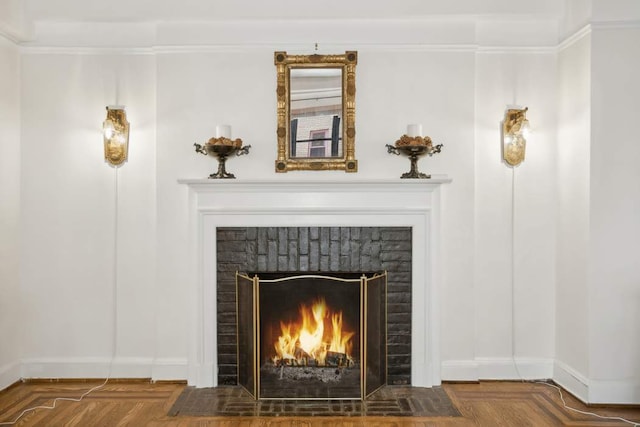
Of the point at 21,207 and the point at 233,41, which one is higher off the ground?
the point at 233,41

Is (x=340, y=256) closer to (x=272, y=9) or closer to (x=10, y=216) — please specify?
(x=272, y=9)

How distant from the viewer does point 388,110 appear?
11.6 ft

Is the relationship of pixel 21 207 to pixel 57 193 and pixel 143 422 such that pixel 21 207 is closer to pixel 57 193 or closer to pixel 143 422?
pixel 57 193

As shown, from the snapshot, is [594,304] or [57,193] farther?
[57,193]

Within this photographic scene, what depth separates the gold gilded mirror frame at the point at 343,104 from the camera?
349cm

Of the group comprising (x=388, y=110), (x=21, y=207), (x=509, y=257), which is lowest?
(x=509, y=257)

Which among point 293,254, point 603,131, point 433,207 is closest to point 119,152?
point 293,254

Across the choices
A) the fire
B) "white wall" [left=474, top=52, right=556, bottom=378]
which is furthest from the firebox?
"white wall" [left=474, top=52, right=556, bottom=378]

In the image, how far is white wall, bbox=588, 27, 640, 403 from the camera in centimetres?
312

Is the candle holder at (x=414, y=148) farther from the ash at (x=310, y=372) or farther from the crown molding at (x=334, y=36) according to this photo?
the ash at (x=310, y=372)

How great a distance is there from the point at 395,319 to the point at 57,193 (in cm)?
238

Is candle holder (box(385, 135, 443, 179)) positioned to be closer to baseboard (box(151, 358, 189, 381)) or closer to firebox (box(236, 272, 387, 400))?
firebox (box(236, 272, 387, 400))

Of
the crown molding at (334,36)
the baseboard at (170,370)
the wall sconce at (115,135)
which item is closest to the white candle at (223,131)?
the crown molding at (334,36)

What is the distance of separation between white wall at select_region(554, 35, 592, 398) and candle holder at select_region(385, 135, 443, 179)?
81cm
